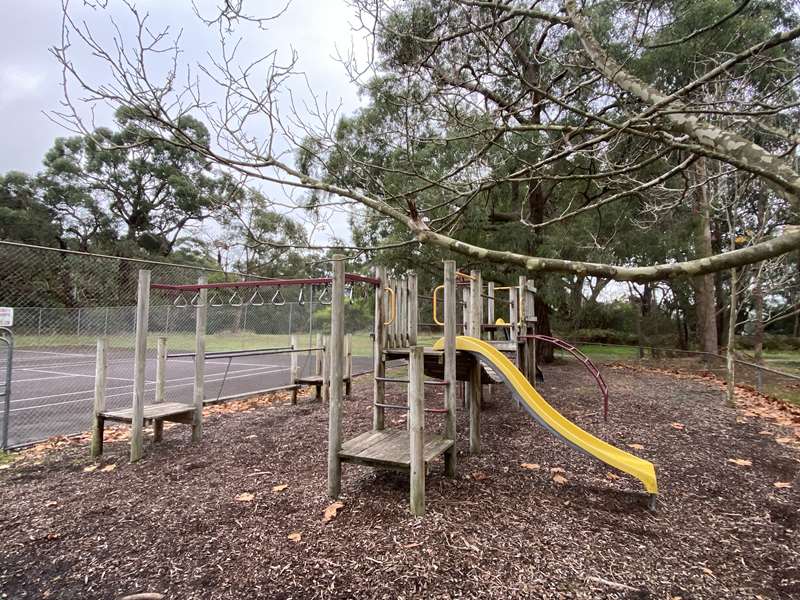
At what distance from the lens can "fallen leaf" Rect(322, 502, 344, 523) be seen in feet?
9.42

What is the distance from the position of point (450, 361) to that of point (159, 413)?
304 centimetres

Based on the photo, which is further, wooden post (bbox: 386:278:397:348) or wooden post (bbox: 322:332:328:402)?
wooden post (bbox: 322:332:328:402)

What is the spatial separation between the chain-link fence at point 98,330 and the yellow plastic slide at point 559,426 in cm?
412

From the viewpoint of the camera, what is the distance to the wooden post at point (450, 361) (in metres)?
3.58

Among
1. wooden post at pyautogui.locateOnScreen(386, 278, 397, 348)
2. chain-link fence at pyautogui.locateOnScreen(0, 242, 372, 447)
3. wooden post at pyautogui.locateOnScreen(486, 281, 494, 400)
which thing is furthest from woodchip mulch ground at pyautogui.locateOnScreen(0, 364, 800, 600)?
chain-link fence at pyautogui.locateOnScreen(0, 242, 372, 447)

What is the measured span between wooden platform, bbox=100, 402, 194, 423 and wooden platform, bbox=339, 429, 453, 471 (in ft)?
7.09

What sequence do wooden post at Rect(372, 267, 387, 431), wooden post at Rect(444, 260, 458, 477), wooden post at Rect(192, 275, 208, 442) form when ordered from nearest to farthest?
wooden post at Rect(444, 260, 458, 477) → wooden post at Rect(372, 267, 387, 431) → wooden post at Rect(192, 275, 208, 442)

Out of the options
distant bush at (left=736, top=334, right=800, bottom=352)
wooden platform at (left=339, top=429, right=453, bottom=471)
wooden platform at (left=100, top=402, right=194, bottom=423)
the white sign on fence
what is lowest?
wooden platform at (left=339, top=429, right=453, bottom=471)

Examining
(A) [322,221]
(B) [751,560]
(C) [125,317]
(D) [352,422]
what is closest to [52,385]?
(C) [125,317]

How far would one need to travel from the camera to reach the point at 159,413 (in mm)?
4391

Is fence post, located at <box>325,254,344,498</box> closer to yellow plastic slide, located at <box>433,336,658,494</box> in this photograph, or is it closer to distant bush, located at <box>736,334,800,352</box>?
yellow plastic slide, located at <box>433,336,658,494</box>

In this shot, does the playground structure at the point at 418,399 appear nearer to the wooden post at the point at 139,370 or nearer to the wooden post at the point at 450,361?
the wooden post at the point at 450,361

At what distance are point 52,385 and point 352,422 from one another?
851 cm

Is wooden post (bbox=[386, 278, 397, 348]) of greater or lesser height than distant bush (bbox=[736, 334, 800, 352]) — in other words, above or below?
above
